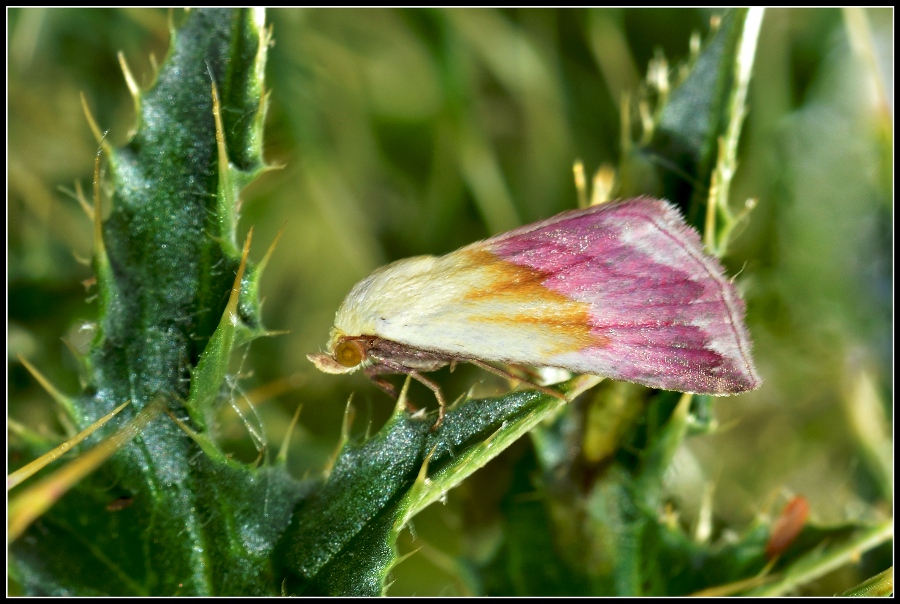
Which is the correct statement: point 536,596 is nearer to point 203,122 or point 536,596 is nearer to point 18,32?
point 203,122

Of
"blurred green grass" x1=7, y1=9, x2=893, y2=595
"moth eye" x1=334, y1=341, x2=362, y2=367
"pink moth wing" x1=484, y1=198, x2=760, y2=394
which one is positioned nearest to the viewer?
"pink moth wing" x1=484, y1=198, x2=760, y2=394

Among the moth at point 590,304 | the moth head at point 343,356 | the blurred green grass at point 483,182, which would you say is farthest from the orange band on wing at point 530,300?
the blurred green grass at point 483,182

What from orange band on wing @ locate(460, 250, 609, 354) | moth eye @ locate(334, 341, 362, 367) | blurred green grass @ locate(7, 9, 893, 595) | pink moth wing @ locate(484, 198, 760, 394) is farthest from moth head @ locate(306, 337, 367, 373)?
blurred green grass @ locate(7, 9, 893, 595)

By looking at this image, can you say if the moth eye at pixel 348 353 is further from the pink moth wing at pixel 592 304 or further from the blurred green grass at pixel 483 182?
the blurred green grass at pixel 483 182

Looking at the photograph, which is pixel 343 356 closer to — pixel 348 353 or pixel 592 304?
pixel 348 353

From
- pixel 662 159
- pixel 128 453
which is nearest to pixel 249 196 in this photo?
pixel 128 453

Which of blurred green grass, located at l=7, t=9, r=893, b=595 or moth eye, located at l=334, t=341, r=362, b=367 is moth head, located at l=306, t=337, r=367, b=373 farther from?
blurred green grass, located at l=7, t=9, r=893, b=595
